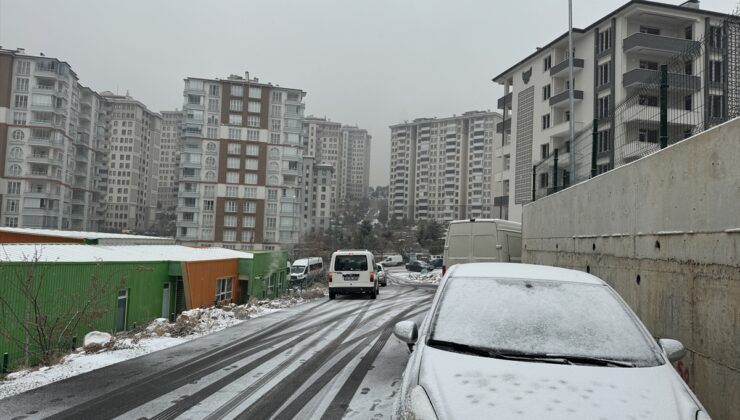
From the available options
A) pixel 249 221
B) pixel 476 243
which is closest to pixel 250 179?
pixel 249 221

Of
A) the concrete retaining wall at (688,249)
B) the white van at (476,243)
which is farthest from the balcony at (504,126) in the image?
the concrete retaining wall at (688,249)

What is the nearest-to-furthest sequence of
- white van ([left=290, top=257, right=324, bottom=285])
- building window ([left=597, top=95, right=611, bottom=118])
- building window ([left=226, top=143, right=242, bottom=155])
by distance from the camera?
1. building window ([left=597, top=95, right=611, bottom=118])
2. white van ([left=290, top=257, right=324, bottom=285])
3. building window ([left=226, top=143, right=242, bottom=155])

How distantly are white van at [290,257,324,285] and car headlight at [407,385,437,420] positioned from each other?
37.3 metres

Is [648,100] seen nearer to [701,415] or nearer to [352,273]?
[701,415]

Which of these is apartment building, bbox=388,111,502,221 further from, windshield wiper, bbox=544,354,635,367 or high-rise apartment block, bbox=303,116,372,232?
windshield wiper, bbox=544,354,635,367

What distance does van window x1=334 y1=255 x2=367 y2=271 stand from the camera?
77.1ft

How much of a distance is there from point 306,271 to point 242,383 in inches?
1543

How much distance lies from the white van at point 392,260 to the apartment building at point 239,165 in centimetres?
1750

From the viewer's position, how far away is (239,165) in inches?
3300

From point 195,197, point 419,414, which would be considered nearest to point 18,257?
point 419,414

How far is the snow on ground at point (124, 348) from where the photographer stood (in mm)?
7363

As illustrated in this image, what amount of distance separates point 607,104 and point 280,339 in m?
36.7

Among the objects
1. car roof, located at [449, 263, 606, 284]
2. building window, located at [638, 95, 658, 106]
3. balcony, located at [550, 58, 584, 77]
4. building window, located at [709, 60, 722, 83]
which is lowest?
car roof, located at [449, 263, 606, 284]

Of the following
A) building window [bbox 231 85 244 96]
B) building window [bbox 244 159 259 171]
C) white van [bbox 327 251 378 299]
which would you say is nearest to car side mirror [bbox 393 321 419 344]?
white van [bbox 327 251 378 299]
